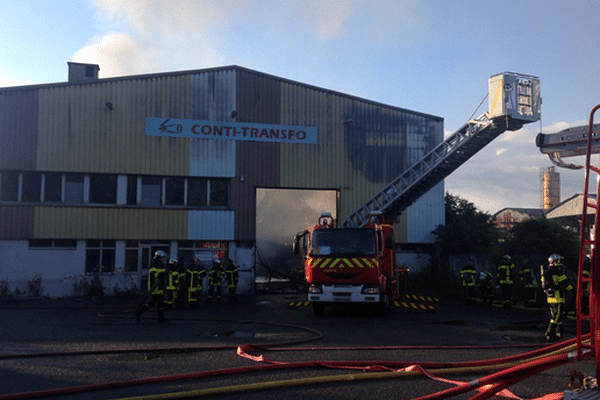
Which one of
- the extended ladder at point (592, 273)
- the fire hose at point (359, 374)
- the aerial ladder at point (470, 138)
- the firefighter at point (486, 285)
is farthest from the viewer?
the firefighter at point (486, 285)

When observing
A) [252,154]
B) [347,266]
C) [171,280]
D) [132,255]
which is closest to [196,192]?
[252,154]

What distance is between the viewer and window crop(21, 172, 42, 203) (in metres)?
21.7

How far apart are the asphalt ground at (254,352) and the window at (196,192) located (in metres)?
8.48

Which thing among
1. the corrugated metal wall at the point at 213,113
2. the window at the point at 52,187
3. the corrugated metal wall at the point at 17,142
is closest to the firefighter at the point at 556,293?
the corrugated metal wall at the point at 213,113

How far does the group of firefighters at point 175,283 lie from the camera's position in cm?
1188

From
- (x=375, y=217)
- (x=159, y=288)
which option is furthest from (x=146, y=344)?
(x=375, y=217)

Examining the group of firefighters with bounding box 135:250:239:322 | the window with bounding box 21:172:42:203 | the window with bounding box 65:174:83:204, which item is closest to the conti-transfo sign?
the window with bounding box 65:174:83:204

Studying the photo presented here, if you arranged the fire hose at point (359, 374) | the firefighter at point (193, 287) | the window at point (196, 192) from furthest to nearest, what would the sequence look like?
the window at point (196, 192), the firefighter at point (193, 287), the fire hose at point (359, 374)

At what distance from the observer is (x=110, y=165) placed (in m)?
22.3

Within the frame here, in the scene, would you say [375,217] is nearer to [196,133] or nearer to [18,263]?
[196,133]

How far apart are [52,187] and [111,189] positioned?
222 cm

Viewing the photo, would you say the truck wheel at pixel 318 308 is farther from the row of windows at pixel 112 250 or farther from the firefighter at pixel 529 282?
the row of windows at pixel 112 250

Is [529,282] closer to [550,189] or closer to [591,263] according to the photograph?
[591,263]

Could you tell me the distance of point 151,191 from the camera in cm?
2278
